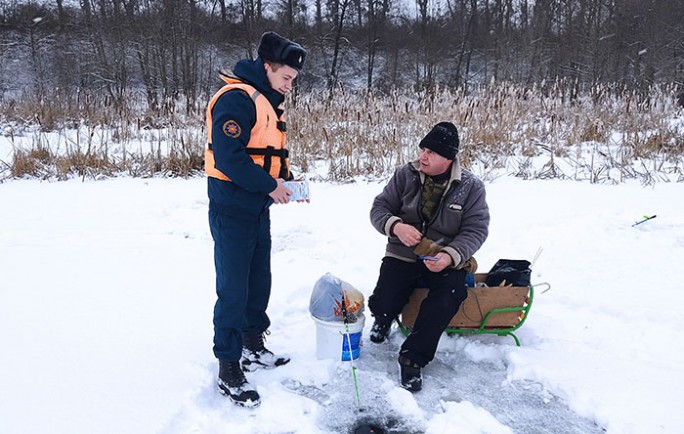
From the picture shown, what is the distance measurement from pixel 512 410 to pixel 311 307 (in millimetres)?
1023

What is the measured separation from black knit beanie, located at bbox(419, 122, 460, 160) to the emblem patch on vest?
1027 millimetres

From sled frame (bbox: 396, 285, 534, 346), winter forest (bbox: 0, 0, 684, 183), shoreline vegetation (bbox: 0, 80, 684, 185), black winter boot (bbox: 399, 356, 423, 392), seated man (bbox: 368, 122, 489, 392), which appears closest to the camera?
black winter boot (bbox: 399, 356, 423, 392)

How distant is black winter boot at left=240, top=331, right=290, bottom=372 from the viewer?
2395mm

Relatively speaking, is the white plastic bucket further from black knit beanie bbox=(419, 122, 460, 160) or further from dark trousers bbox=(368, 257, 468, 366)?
black knit beanie bbox=(419, 122, 460, 160)

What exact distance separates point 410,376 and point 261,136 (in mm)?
1272

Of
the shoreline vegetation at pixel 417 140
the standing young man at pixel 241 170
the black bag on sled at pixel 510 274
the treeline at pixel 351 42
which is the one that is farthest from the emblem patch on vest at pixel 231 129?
the treeline at pixel 351 42

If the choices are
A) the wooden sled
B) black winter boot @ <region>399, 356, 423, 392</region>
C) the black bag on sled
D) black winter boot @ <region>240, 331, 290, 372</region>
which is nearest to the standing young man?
black winter boot @ <region>240, 331, 290, 372</region>

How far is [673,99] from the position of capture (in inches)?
304

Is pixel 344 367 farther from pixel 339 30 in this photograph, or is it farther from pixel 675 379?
pixel 339 30

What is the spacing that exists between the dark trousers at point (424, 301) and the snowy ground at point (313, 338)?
0.17 m

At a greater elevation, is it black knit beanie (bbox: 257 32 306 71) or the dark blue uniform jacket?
black knit beanie (bbox: 257 32 306 71)

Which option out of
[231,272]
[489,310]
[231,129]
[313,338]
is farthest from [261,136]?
[489,310]

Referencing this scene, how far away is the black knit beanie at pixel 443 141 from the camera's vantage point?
247cm

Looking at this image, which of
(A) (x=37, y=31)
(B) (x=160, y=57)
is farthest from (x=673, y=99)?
(A) (x=37, y=31)
